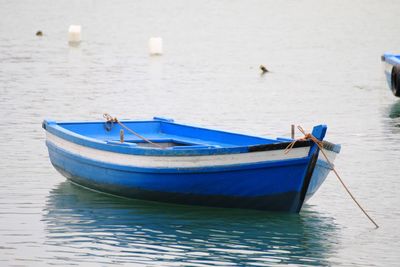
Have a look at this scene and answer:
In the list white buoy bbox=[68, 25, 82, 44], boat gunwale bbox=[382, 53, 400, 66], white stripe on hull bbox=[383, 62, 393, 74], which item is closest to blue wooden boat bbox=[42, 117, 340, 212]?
boat gunwale bbox=[382, 53, 400, 66]

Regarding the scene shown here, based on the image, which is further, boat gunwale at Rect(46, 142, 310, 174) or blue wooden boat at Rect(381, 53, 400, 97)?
blue wooden boat at Rect(381, 53, 400, 97)

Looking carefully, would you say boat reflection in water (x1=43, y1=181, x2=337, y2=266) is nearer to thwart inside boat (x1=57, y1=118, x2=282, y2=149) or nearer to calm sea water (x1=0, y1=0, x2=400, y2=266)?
calm sea water (x1=0, y1=0, x2=400, y2=266)

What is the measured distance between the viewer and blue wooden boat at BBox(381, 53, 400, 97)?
3091cm

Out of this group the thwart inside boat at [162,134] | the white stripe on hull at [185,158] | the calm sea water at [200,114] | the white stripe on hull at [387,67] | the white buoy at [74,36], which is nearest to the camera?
the calm sea water at [200,114]

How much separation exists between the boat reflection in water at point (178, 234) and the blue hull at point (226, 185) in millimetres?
190

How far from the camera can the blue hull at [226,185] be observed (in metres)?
16.8

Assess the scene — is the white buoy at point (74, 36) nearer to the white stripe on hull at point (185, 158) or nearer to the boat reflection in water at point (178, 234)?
the boat reflection in water at point (178, 234)

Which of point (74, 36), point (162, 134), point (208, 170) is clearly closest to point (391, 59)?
point (162, 134)

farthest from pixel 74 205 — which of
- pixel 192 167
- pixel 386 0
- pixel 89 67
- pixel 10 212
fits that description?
pixel 386 0

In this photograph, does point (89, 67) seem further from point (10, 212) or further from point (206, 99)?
point (10, 212)

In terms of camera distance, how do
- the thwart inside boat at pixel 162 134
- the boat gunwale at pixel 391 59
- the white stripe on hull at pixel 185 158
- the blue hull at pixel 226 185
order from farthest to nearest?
the boat gunwale at pixel 391 59 < the thwart inside boat at pixel 162 134 < the blue hull at pixel 226 185 < the white stripe on hull at pixel 185 158

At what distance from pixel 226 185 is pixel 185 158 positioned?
732mm

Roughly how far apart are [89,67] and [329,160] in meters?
23.9

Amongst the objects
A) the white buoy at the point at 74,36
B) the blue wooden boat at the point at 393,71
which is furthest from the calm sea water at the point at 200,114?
the white buoy at the point at 74,36
